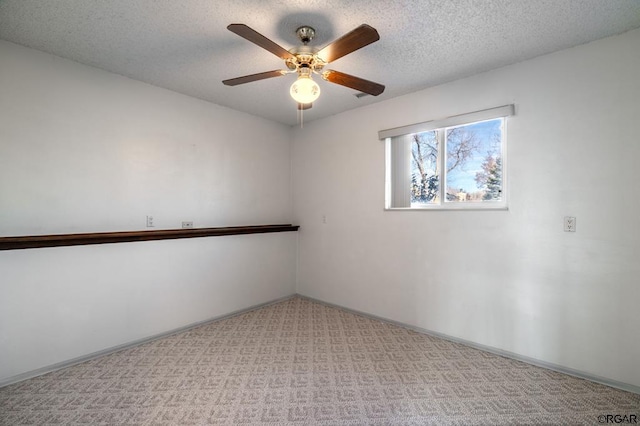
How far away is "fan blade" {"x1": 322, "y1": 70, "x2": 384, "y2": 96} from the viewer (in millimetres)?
1953

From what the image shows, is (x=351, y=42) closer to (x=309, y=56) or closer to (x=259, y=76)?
(x=309, y=56)

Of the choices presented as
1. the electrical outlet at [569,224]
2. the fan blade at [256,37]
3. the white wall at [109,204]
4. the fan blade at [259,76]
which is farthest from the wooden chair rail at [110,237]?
the electrical outlet at [569,224]

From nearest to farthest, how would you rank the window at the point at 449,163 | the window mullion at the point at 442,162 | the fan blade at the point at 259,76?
the fan blade at the point at 259,76, the window at the point at 449,163, the window mullion at the point at 442,162

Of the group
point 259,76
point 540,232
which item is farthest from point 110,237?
point 540,232

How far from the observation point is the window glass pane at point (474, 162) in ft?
8.54

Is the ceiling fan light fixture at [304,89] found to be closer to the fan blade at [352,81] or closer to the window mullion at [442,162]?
the fan blade at [352,81]

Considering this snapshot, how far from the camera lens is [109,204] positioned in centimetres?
260

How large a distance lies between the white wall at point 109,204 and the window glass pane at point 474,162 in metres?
2.45

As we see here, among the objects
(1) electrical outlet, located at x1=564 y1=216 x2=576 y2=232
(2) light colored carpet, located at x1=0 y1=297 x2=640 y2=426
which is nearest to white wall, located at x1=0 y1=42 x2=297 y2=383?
(2) light colored carpet, located at x1=0 y1=297 x2=640 y2=426

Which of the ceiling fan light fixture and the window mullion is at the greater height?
the ceiling fan light fixture

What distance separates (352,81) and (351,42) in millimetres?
391

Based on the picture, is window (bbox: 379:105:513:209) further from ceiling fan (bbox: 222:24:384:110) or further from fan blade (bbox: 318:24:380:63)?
fan blade (bbox: 318:24:380:63)

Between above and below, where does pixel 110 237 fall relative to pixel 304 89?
below

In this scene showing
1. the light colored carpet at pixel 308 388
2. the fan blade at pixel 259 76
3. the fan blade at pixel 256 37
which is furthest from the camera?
the fan blade at pixel 259 76
